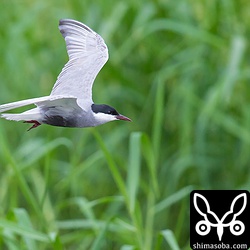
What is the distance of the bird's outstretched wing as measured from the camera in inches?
17.4

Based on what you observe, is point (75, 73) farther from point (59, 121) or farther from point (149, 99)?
point (149, 99)

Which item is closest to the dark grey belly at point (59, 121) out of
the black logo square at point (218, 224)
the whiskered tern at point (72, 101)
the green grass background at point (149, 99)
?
the whiskered tern at point (72, 101)

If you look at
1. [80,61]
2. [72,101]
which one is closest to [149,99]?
[80,61]

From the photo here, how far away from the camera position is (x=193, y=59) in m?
2.06

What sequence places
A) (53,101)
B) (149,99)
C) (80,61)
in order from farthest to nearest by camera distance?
(149,99) → (80,61) → (53,101)

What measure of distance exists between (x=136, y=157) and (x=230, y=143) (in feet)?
2.85

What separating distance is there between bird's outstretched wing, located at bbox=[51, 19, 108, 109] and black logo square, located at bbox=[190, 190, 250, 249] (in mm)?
679

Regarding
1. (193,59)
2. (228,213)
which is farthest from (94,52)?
(193,59)

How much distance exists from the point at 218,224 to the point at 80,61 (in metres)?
0.74

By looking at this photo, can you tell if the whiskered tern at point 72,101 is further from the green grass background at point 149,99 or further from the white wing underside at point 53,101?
the green grass background at point 149,99

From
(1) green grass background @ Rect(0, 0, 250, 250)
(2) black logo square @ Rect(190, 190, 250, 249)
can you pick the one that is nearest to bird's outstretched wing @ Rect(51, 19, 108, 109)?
(2) black logo square @ Rect(190, 190, 250, 249)

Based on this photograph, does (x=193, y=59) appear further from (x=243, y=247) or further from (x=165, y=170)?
(x=243, y=247)

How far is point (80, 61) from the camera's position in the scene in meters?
0.51

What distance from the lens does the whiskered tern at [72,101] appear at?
1.34 ft
